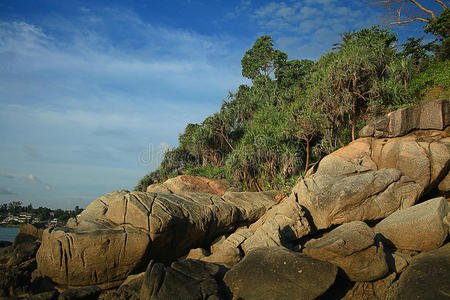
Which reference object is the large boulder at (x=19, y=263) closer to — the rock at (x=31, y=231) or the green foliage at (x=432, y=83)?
the rock at (x=31, y=231)

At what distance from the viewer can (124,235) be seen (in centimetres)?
1044

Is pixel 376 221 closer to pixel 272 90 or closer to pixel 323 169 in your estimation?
pixel 323 169

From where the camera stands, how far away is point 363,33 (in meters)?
26.2

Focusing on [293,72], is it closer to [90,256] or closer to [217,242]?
[217,242]

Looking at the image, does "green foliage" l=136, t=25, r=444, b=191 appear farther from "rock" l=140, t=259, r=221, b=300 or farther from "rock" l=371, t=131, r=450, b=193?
"rock" l=140, t=259, r=221, b=300

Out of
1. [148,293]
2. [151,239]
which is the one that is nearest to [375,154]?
[151,239]

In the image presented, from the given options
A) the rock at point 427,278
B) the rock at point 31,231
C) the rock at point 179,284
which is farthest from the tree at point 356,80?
the rock at point 31,231

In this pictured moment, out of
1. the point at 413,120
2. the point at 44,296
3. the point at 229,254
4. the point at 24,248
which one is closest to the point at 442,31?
the point at 413,120

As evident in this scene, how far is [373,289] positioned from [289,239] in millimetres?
3154

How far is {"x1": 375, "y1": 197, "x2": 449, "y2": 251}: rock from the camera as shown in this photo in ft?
29.7

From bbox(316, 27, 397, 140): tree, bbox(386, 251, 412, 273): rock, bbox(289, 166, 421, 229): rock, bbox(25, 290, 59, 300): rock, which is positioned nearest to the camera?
bbox(25, 290, 59, 300): rock

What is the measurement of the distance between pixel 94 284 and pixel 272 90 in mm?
22277

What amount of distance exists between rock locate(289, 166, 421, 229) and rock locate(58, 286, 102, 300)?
294 inches

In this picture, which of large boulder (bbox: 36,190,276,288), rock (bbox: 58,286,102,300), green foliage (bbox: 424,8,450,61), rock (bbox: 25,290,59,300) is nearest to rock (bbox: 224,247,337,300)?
large boulder (bbox: 36,190,276,288)
